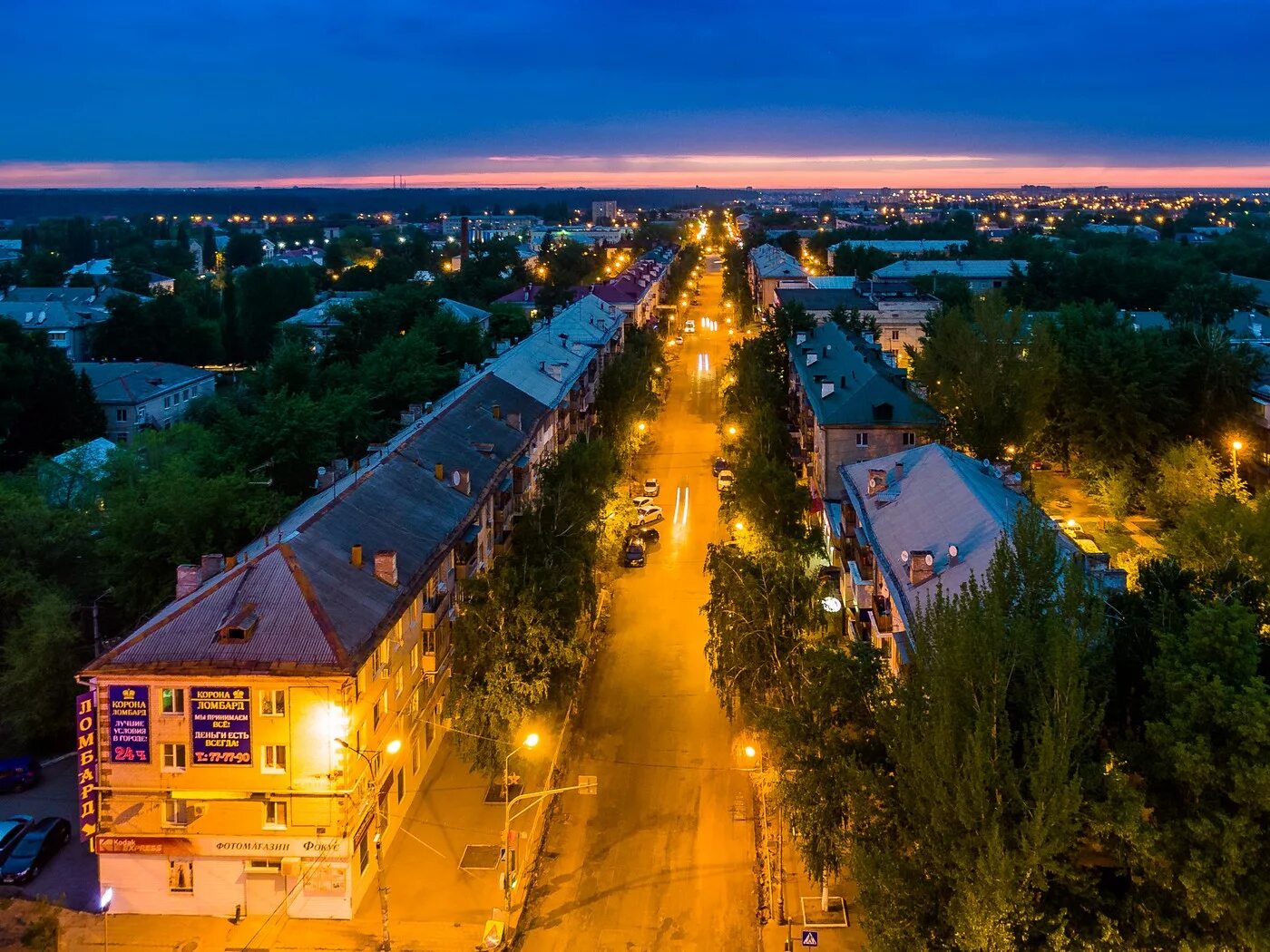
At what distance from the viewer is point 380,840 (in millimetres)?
20016

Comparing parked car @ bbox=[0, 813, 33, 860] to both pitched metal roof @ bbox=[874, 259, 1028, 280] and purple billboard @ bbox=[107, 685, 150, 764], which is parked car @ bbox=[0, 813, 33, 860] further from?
pitched metal roof @ bbox=[874, 259, 1028, 280]

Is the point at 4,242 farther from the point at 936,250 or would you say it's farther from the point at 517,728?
the point at 517,728

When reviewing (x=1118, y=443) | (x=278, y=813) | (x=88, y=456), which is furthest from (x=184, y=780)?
(x=1118, y=443)

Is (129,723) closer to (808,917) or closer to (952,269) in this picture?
(808,917)

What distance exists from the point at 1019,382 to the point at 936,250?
299ft

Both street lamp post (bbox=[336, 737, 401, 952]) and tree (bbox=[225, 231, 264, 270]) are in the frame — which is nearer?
street lamp post (bbox=[336, 737, 401, 952])

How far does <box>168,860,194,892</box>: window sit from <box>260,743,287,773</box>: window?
2534mm

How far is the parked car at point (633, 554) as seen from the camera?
121 feet

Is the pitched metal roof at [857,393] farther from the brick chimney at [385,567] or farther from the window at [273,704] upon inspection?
the window at [273,704]

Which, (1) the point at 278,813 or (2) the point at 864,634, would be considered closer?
(1) the point at 278,813

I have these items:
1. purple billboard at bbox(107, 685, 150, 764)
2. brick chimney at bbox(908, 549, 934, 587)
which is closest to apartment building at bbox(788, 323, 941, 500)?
brick chimney at bbox(908, 549, 934, 587)

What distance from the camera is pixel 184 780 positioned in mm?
17922

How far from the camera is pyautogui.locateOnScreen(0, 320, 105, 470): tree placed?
52688 millimetres

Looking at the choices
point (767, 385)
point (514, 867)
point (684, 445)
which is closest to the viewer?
point (514, 867)
